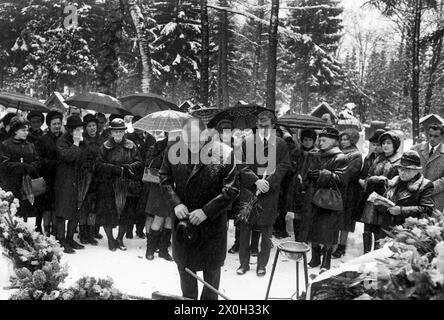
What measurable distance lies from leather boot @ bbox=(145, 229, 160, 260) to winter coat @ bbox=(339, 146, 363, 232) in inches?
113

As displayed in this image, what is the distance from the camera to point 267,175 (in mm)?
5797

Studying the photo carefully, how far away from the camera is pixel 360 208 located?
6895 millimetres

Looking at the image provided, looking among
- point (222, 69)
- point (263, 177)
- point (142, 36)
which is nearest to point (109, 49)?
point (142, 36)

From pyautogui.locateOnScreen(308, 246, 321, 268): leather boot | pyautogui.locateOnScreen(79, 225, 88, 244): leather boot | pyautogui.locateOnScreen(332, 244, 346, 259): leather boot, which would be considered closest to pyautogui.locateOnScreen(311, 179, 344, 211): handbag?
pyautogui.locateOnScreen(308, 246, 321, 268): leather boot

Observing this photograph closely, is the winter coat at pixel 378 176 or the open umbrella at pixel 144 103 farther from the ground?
the open umbrella at pixel 144 103

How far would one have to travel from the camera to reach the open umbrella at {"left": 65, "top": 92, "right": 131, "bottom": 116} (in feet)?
24.0

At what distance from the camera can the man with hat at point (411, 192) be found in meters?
4.96

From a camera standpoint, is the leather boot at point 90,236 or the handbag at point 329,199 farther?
the leather boot at point 90,236

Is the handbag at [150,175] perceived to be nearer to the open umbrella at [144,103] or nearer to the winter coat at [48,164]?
the winter coat at [48,164]

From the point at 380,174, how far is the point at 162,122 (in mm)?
3482

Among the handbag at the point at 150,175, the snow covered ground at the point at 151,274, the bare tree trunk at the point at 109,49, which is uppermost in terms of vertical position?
the bare tree trunk at the point at 109,49

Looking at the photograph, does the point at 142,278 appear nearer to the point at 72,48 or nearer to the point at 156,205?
the point at 156,205

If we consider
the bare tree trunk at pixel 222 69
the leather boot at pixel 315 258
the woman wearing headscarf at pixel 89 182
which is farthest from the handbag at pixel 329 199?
the bare tree trunk at pixel 222 69

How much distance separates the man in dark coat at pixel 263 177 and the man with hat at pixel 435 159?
269 centimetres
